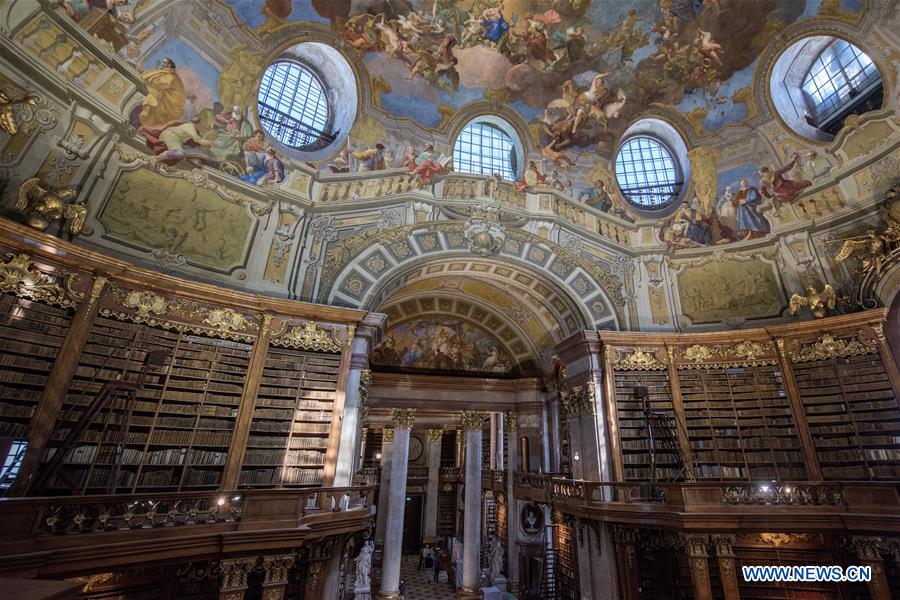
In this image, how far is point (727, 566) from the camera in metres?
7.83

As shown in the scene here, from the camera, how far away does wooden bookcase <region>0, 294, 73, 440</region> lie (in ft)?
20.7

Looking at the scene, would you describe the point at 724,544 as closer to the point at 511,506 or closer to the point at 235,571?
the point at 511,506

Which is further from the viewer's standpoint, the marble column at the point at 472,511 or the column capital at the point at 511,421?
the column capital at the point at 511,421

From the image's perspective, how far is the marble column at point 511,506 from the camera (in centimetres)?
1407

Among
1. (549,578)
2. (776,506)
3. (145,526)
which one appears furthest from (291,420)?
(549,578)

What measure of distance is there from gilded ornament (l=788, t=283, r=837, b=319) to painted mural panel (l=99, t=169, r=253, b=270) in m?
13.6

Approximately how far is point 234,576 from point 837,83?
1719 cm

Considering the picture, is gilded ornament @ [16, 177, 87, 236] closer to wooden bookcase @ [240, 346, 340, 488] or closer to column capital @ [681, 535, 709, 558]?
wooden bookcase @ [240, 346, 340, 488]

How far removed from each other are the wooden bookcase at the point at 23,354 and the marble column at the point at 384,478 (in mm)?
12130

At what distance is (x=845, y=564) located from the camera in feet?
28.6

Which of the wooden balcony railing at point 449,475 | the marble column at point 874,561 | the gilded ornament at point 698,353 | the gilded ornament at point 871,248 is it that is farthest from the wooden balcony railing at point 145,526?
the wooden balcony railing at point 449,475

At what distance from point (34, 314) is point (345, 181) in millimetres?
6617

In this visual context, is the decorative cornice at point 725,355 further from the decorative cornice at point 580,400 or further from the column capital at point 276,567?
the column capital at point 276,567

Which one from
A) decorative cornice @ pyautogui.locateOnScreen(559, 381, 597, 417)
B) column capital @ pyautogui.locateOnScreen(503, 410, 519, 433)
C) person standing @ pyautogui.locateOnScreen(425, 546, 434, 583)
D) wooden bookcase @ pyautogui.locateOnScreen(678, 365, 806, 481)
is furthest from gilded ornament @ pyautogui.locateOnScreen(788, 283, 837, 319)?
person standing @ pyautogui.locateOnScreen(425, 546, 434, 583)
